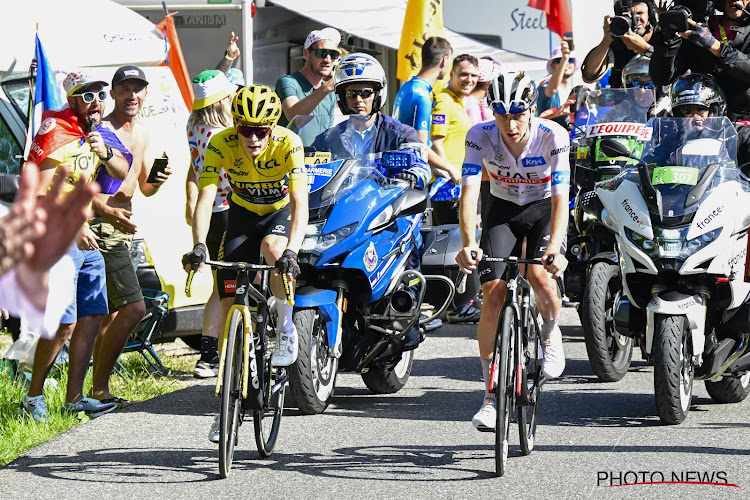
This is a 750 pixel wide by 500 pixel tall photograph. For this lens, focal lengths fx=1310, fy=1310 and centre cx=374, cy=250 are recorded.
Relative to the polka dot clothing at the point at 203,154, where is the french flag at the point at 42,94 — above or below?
above

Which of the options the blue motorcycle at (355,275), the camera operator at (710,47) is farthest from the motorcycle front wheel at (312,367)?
the camera operator at (710,47)

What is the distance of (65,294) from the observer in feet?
10.7

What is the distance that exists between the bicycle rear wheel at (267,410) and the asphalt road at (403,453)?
0.10m

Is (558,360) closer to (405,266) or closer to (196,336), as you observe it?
(405,266)

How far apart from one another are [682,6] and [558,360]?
3.91 metres

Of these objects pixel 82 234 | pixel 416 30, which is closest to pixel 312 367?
pixel 82 234

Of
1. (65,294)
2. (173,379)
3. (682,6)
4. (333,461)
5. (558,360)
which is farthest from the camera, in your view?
(682,6)

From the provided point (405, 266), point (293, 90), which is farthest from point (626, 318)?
point (293, 90)

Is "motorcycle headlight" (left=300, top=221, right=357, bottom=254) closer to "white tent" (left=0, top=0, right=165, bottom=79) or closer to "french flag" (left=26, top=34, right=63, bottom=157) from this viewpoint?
"french flag" (left=26, top=34, right=63, bottom=157)

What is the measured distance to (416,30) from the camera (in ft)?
43.1

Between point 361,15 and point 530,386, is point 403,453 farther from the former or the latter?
point 361,15

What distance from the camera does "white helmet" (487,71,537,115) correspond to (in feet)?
22.2

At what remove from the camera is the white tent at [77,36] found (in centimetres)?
1054

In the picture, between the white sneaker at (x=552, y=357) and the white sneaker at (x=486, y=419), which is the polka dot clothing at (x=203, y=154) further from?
the white sneaker at (x=486, y=419)
